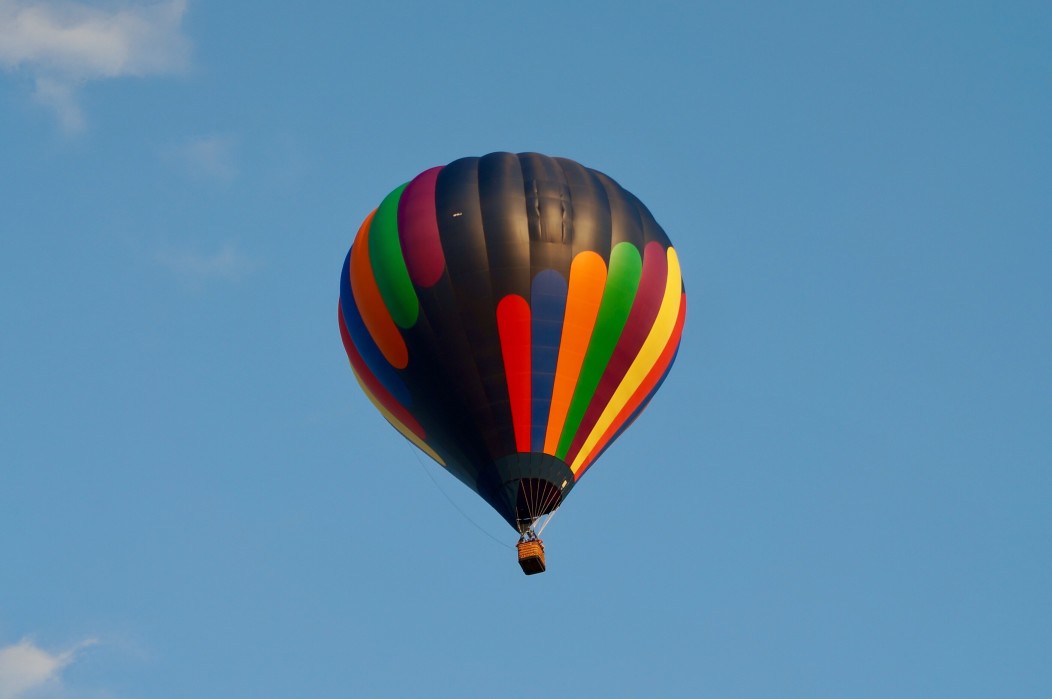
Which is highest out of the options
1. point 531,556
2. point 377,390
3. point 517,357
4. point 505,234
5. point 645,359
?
point 505,234

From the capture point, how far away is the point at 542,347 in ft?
123

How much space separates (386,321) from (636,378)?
4699 mm

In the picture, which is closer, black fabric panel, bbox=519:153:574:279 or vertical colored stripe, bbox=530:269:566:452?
vertical colored stripe, bbox=530:269:566:452

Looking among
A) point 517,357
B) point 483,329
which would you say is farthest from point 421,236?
point 517,357

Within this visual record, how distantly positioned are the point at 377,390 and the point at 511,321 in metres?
3.37

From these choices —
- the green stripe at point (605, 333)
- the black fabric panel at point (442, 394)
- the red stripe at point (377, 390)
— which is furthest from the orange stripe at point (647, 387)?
the red stripe at point (377, 390)

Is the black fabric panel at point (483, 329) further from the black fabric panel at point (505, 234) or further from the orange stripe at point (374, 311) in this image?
the orange stripe at point (374, 311)

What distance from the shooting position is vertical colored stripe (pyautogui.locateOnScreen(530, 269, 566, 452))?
3750 centimetres

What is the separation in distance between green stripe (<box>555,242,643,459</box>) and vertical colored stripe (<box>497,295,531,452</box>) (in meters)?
0.80

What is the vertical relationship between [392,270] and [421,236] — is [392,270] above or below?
below

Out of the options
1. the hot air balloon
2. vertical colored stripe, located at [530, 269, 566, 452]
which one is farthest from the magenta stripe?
vertical colored stripe, located at [530, 269, 566, 452]

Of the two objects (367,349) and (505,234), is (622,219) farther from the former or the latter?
(367,349)

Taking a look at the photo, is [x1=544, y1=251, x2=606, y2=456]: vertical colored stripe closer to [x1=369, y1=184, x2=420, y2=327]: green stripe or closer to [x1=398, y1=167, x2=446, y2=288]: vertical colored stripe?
[x1=398, y1=167, x2=446, y2=288]: vertical colored stripe

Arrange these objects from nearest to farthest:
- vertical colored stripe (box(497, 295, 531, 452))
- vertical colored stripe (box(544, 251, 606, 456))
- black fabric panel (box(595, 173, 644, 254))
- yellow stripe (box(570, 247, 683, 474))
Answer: vertical colored stripe (box(497, 295, 531, 452)) → vertical colored stripe (box(544, 251, 606, 456)) → yellow stripe (box(570, 247, 683, 474)) → black fabric panel (box(595, 173, 644, 254))
